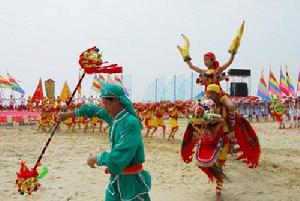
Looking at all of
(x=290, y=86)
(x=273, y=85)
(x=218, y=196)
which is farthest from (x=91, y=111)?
(x=273, y=85)

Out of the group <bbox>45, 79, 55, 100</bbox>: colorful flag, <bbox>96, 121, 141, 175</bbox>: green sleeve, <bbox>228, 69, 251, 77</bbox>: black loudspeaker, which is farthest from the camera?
<bbox>228, 69, 251, 77</bbox>: black loudspeaker

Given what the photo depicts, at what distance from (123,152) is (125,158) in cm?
6

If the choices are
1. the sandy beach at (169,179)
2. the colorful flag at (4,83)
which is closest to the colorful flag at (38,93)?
the colorful flag at (4,83)

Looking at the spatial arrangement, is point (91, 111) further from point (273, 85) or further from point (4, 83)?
point (273, 85)

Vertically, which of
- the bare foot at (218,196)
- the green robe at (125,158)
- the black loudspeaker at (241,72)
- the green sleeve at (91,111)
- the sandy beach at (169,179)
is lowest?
the sandy beach at (169,179)

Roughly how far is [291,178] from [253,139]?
1849mm

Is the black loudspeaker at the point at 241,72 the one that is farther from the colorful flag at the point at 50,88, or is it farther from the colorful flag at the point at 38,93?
the colorful flag at the point at 38,93

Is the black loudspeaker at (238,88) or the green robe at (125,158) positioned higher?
the black loudspeaker at (238,88)

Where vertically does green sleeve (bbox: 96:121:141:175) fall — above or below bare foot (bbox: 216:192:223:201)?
above

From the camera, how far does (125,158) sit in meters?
3.46

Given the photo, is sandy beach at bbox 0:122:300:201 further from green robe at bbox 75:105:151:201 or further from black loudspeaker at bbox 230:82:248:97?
black loudspeaker at bbox 230:82:248:97

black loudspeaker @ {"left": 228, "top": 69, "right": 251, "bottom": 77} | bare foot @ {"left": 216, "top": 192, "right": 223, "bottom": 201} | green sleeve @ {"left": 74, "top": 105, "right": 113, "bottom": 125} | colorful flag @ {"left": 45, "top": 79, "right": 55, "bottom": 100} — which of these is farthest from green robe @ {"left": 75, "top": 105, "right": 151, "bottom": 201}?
black loudspeaker @ {"left": 228, "top": 69, "right": 251, "bottom": 77}

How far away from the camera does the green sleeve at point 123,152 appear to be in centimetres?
343

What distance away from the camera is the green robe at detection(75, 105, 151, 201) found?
3.46 meters
